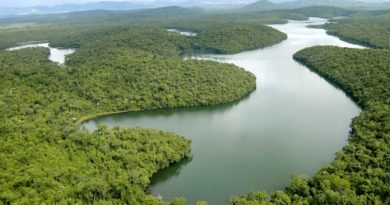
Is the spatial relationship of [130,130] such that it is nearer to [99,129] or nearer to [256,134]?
[99,129]

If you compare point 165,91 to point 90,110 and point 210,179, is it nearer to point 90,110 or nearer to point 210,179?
point 90,110

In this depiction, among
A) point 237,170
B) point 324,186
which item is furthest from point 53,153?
point 324,186

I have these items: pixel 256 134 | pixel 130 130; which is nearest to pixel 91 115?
pixel 130 130

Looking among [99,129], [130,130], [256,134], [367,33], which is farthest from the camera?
[367,33]

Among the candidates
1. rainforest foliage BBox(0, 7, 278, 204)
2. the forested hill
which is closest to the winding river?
rainforest foliage BBox(0, 7, 278, 204)

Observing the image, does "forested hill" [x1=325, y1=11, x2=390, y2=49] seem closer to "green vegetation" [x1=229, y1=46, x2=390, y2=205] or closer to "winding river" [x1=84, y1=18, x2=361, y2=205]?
"winding river" [x1=84, y1=18, x2=361, y2=205]

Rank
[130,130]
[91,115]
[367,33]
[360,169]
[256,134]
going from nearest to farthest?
[360,169], [130,130], [256,134], [91,115], [367,33]

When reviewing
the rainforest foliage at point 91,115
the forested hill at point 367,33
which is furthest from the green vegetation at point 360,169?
the forested hill at point 367,33

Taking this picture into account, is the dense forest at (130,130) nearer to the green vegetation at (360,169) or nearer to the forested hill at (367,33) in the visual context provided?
the green vegetation at (360,169)

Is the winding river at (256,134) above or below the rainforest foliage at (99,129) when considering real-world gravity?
below
